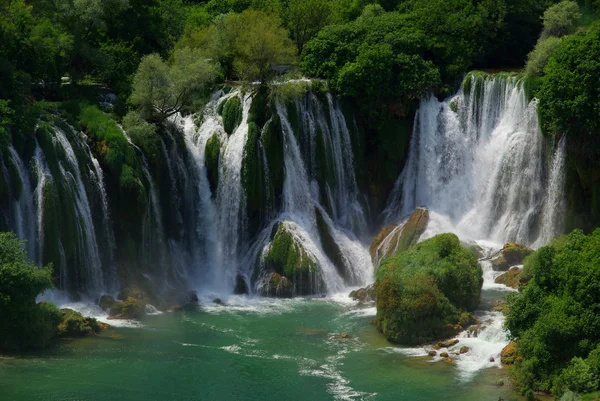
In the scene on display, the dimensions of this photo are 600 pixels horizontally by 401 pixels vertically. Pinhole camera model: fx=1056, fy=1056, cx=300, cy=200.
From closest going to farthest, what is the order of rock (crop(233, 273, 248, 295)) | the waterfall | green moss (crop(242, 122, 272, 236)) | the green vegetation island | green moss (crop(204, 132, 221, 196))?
the green vegetation island < rock (crop(233, 273, 248, 295)) < green moss (crop(242, 122, 272, 236)) < green moss (crop(204, 132, 221, 196)) < the waterfall

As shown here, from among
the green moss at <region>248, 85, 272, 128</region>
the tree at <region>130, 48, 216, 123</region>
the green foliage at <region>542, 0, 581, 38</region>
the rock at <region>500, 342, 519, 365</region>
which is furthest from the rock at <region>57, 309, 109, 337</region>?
the green foliage at <region>542, 0, 581, 38</region>

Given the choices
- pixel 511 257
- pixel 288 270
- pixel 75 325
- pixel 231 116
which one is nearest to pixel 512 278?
pixel 511 257

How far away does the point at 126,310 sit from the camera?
4881 cm

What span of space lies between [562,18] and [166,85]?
952 inches

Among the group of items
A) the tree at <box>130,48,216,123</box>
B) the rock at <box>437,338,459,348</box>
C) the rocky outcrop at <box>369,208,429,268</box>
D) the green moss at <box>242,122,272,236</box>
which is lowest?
the rock at <box>437,338,459,348</box>

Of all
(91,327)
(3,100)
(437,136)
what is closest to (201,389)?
(91,327)

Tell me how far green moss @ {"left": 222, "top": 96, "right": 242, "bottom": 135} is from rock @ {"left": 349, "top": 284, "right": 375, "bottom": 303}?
1161 cm

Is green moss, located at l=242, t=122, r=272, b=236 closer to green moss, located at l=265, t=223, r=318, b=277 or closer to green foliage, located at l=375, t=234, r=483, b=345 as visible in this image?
green moss, located at l=265, t=223, r=318, b=277

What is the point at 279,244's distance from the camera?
54750mm

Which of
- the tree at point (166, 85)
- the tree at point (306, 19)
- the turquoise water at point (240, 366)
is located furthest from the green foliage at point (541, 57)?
the turquoise water at point (240, 366)

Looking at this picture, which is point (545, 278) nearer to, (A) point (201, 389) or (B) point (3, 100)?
(A) point (201, 389)

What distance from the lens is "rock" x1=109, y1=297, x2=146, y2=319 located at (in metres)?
48.8

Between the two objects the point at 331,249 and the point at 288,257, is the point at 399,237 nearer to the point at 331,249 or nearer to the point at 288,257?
the point at 331,249

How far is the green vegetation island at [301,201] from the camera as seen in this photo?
138ft
